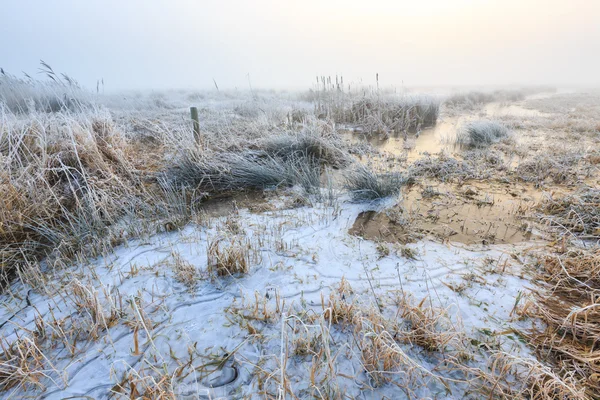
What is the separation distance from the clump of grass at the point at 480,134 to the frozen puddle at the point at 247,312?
16.3ft

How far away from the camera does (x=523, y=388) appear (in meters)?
1.39

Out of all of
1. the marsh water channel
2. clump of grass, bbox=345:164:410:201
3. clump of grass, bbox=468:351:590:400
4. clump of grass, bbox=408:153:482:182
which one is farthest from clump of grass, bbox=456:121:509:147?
clump of grass, bbox=468:351:590:400

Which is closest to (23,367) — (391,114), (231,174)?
(231,174)

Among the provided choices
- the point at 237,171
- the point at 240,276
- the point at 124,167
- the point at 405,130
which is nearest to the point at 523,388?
the point at 240,276

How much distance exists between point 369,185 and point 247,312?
2600mm

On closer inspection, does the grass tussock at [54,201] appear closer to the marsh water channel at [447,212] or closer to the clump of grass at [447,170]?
the marsh water channel at [447,212]

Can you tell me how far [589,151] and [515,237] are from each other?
479cm

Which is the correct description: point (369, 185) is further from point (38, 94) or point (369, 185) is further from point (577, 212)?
point (38, 94)

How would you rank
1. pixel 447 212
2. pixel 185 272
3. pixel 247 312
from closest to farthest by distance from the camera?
pixel 247 312, pixel 185 272, pixel 447 212

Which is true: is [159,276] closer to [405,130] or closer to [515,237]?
[515,237]

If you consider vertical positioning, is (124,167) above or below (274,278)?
→ above

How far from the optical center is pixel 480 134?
271 inches

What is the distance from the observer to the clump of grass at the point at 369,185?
394 cm

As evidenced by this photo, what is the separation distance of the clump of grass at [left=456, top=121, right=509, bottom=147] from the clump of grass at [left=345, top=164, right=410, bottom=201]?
12.8 feet
